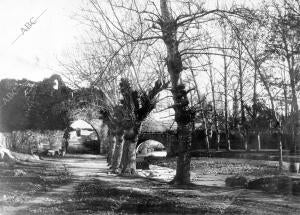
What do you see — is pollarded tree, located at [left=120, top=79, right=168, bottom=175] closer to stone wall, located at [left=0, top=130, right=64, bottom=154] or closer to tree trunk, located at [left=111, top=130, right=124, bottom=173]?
tree trunk, located at [left=111, top=130, right=124, bottom=173]

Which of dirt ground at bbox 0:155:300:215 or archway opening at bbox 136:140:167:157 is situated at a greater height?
archway opening at bbox 136:140:167:157

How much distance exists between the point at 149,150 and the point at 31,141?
1315 inches

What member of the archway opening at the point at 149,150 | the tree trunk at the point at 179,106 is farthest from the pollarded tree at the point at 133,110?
the archway opening at the point at 149,150

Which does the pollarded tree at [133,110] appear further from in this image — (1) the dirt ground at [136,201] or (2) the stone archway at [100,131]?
(2) the stone archway at [100,131]

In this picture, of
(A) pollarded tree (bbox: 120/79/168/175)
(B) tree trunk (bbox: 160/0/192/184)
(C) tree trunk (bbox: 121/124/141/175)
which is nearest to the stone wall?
(C) tree trunk (bbox: 121/124/141/175)

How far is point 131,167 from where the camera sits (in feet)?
72.2

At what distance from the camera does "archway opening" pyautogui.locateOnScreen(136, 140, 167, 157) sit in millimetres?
62000

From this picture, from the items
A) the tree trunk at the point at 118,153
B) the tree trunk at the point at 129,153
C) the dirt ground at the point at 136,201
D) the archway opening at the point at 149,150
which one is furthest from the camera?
the archway opening at the point at 149,150

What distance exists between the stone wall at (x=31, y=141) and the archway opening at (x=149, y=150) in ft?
44.8

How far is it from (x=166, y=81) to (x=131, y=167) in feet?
16.8

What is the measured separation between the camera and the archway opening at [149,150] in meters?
62.0

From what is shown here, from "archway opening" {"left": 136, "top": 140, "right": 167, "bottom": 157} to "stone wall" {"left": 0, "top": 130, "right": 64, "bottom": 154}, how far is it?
13644mm

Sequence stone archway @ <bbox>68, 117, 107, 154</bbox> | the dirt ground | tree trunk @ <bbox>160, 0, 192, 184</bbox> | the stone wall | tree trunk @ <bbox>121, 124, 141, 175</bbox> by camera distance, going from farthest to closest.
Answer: stone archway @ <bbox>68, 117, 107, 154</bbox> < the stone wall < tree trunk @ <bbox>121, 124, 141, 175</bbox> < tree trunk @ <bbox>160, 0, 192, 184</bbox> < the dirt ground

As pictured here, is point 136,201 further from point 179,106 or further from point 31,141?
point 31,141
